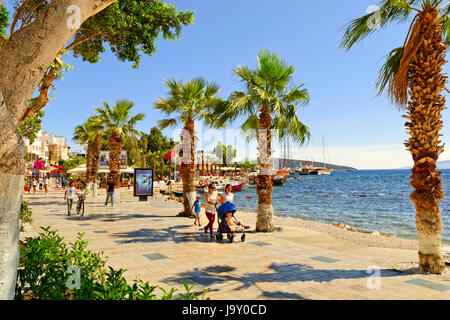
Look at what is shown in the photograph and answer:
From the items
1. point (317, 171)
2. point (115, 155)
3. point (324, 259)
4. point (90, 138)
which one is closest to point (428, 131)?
point (324, 259)

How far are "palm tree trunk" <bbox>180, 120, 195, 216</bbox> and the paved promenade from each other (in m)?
3.67

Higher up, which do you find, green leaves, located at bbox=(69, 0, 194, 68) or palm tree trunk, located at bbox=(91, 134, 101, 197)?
green leaves, located at bbox=(69, 0, 194, 68)

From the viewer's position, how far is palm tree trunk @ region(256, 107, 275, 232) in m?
11.1

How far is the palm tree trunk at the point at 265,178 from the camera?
36.4ft

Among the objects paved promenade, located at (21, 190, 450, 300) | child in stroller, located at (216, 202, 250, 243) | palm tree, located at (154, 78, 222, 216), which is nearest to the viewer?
paved promenade, located at (21, 190, 450, 300)

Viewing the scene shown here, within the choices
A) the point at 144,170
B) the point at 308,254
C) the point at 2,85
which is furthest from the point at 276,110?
the point at 144,170

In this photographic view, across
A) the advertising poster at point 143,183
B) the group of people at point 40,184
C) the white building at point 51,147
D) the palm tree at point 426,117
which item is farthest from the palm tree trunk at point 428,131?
the white building at point 51,147

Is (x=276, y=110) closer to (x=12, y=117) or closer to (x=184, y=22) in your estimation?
(x=184, y=22)

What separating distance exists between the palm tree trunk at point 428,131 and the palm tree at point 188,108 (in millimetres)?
9560

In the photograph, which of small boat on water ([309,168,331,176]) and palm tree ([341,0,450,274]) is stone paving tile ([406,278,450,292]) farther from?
small boat on water ([309,168,331,176])

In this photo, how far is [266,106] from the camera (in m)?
11.6

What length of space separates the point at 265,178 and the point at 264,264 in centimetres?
474

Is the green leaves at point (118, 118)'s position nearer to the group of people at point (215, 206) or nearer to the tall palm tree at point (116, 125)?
the tall palm tree at point (116, 125)

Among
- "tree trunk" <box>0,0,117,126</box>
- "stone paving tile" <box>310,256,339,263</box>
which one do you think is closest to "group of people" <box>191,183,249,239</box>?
"stone paving tile" <box>310,256,339,263</box>
